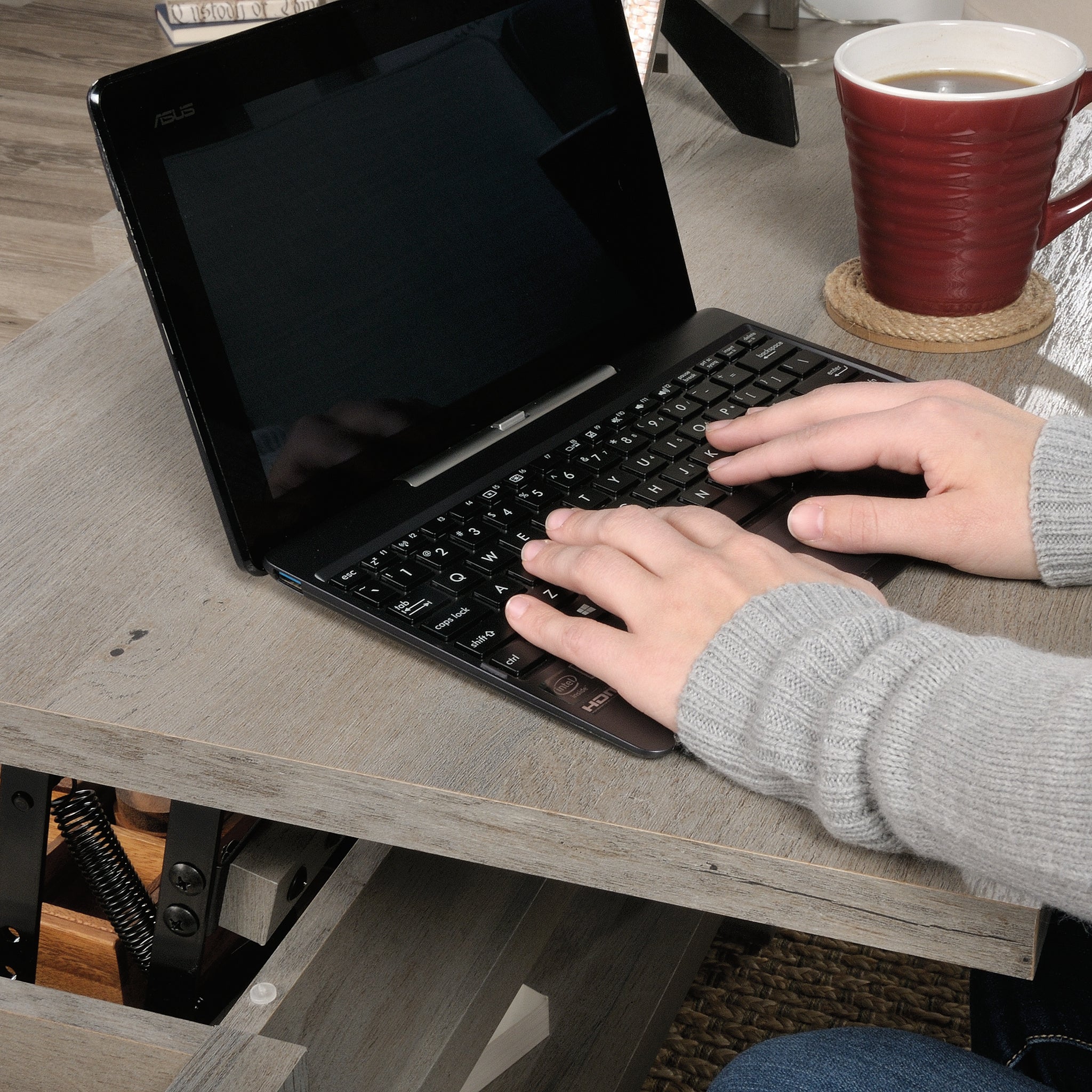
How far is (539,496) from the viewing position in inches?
22.7

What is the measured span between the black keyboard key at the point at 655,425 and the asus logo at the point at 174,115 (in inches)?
10.2

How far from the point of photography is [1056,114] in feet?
2.16

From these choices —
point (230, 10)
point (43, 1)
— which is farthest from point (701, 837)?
point (43, 1)

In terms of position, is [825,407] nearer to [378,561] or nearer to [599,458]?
[599,458]

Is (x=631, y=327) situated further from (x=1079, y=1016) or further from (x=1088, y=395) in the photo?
(x=1079, y=1016)

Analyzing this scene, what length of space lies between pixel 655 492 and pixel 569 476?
4 centimetres

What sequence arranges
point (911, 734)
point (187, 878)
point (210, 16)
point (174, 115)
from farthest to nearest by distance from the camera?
1. point (210, 16)
2. point (187, 878)
3. point (174, 115)
4. point (911, 734)

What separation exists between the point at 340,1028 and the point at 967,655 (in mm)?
339

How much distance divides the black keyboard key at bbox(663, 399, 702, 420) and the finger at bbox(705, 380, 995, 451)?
0.03 meters

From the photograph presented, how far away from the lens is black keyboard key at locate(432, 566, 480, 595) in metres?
0.52

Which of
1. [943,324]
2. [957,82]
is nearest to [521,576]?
[943,324]

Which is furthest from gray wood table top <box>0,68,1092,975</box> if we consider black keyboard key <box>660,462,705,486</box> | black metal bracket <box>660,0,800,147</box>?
black metal bracket <box>660,0,800,147</box>

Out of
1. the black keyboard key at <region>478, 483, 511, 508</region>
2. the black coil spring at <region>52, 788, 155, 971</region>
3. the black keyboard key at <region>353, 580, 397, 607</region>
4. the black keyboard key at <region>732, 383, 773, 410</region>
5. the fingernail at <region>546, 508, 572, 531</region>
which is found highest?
the black keyboard key at <region>353, 580, 397, 607</region>

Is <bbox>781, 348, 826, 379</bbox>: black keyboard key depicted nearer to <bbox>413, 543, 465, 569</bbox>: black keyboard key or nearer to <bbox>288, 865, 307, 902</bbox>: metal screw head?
<bbox>413, 543, 465, 569</bbox>: black keyboard key
